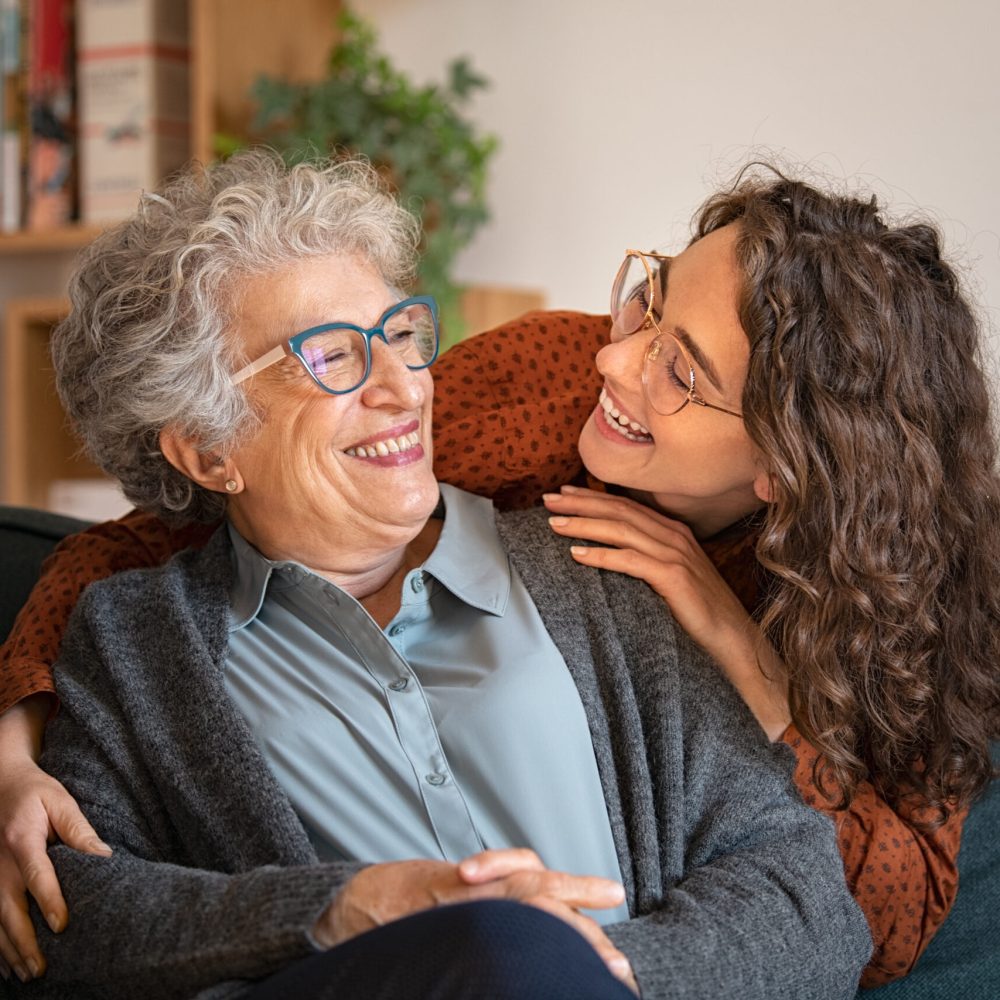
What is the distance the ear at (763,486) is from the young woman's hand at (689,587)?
0.14 meters

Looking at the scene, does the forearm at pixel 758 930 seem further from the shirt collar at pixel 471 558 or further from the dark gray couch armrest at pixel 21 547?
the dark gray couch armrest at pixel 21 547

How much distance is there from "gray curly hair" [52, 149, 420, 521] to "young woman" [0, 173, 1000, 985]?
29 centimetres

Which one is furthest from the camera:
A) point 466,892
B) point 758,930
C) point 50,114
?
point 50,114

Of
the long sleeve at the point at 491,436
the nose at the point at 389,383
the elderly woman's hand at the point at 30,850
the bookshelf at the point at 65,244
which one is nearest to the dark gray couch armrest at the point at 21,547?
the long sleeve at the point at 491,436

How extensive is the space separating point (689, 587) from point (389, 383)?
0.45 m

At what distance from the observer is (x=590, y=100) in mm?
3238

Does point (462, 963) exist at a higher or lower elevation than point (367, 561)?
lower

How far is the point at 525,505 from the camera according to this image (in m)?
1.87

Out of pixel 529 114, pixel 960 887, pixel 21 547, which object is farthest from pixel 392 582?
pixel 529 114

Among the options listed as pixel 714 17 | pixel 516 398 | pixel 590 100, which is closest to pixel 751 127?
pixel 714 17

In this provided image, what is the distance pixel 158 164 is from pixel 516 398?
196 cm

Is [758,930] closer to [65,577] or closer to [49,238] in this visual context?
[65,577]

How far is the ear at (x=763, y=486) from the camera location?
1.58 m

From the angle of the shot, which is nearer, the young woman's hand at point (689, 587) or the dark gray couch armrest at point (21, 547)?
the young woman's hand at point (689, 587)
